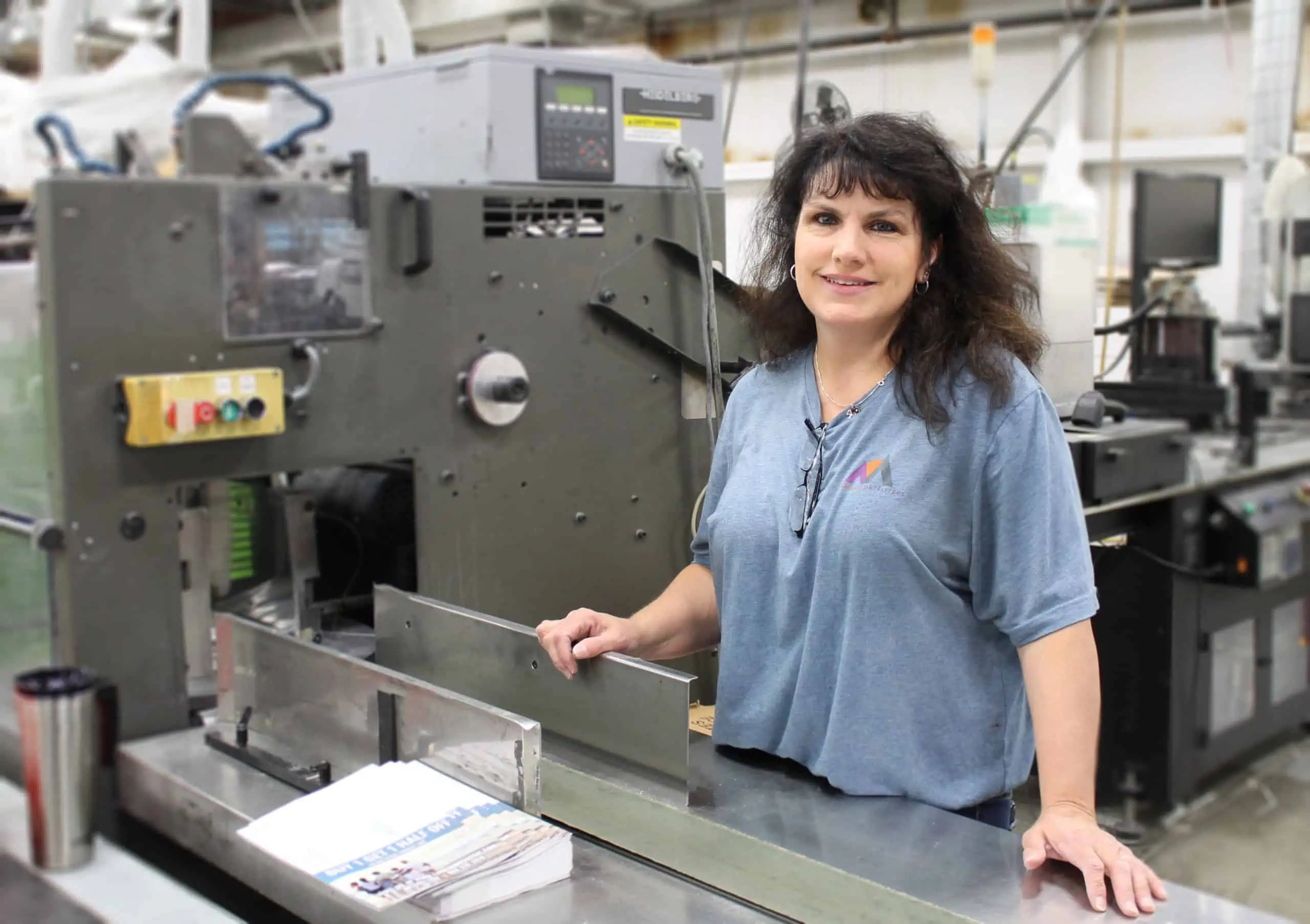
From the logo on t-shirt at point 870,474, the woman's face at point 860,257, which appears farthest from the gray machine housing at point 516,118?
the logo on t-shirt at point 870,474

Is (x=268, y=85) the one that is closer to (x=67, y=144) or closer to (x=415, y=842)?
(x=67, y=144)

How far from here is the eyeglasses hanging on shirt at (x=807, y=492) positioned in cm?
126

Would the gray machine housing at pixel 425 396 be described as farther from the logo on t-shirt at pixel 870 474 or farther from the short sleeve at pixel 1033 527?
the short sleeve at pixel 1033 527

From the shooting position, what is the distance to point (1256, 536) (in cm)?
287

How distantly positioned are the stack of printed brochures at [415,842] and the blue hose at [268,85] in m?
0.75

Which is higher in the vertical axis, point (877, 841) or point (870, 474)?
point (870, 474)

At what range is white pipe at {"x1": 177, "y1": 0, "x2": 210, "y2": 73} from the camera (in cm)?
253

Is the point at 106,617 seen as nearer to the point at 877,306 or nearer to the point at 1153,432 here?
the point at 877,306

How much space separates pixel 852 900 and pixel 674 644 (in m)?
0.46

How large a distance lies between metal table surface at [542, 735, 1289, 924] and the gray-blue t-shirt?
0.11ft

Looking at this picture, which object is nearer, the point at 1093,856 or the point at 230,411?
the point at 1093,856

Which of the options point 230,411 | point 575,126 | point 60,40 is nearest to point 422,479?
point 230,411

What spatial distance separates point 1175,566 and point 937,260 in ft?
5.85

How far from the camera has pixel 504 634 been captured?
4.46 ft
